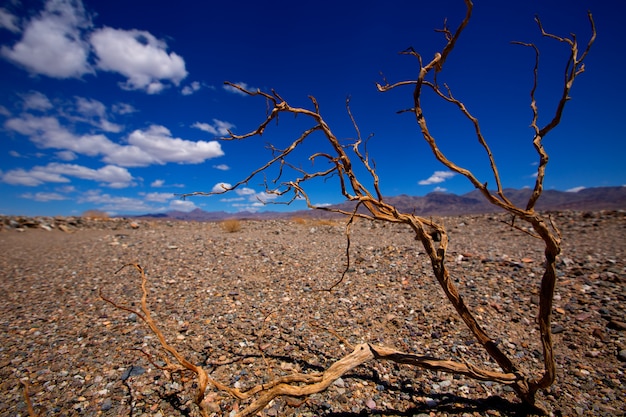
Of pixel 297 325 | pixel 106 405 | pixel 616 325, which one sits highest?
pixel 616 325

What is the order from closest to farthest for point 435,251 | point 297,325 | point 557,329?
1. point 435,251
2. point 557,329
3. point 297,325

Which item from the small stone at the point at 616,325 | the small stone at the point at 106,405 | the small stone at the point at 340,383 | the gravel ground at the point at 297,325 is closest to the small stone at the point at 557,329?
the gravel ground at the point at 297,325

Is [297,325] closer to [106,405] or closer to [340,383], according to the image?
[340,383]

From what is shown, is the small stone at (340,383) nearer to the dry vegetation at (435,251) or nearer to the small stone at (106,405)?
the dry vegetation at (435,251)

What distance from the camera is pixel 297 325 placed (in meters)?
3.93

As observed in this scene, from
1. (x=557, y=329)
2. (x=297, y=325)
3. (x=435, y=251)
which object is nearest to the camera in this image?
(x=435, y=251)

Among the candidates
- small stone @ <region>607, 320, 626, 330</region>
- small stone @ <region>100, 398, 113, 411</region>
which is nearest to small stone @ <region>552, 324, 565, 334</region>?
small stone @ <region>607, 320, 626, 330</region>

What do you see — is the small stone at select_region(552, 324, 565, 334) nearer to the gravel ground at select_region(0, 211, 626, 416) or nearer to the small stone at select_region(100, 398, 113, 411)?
the gravel ground at select_region(0, 211, 626, 416)

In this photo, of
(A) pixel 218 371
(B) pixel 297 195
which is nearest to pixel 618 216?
(B) pixel 297 195

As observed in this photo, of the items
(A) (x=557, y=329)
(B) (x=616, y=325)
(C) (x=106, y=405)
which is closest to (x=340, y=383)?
(C) (x=106, y=405)

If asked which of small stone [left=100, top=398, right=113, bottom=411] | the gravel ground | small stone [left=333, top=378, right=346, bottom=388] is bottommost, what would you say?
small stone [left=100, top=398, right=113, bottom=411]

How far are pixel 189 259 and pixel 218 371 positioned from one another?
402cm

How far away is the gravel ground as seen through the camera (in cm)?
266

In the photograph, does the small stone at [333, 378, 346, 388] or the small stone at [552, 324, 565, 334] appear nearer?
the small stone at [333, 378, 346, 388]
